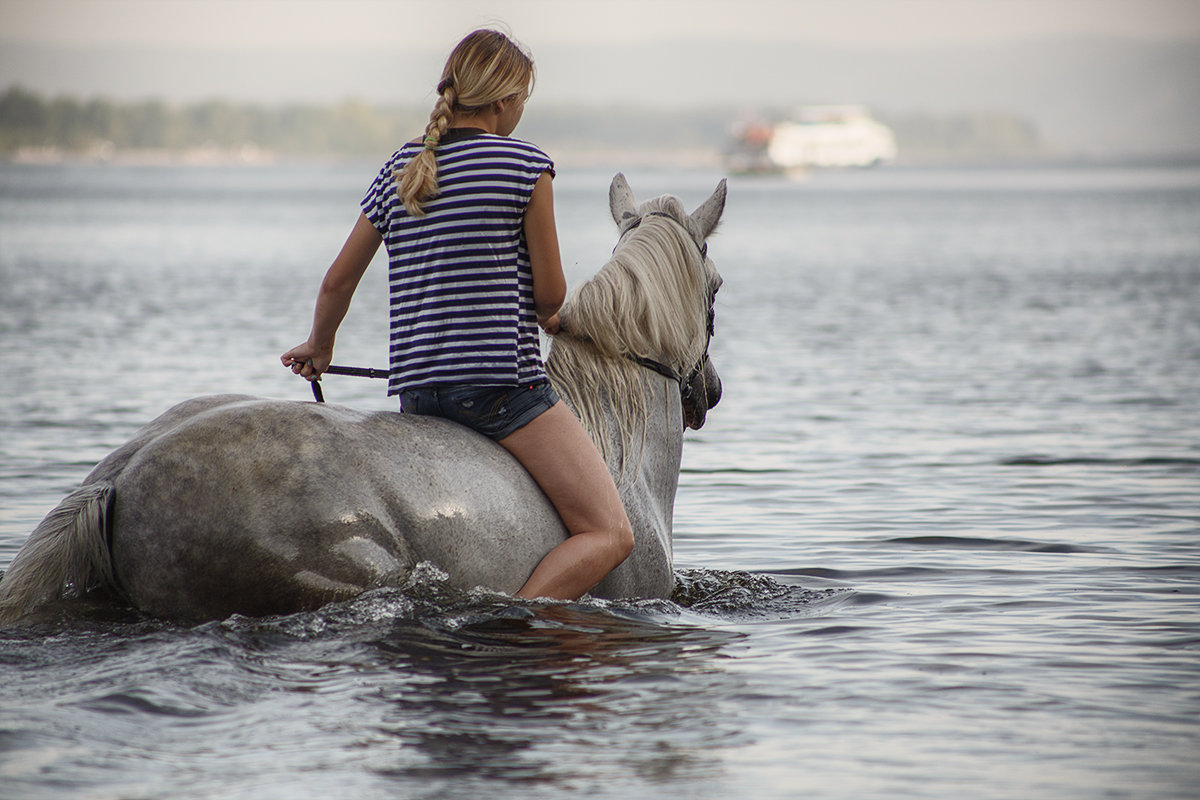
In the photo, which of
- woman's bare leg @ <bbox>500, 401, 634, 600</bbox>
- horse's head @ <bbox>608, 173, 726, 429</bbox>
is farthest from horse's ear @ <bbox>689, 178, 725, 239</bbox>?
woman's bare leg @ <bbox>500, 401, 634, 600</bbox>

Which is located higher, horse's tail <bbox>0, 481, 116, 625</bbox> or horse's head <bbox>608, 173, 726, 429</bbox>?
horse's head <bbox>608, 173, 726, 429</bbox>

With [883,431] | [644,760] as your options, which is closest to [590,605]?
[644,760]

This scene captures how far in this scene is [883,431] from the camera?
43.1 ft

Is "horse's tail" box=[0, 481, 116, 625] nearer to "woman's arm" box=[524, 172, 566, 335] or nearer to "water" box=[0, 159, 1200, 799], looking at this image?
"water" box=[0, 159, 1200, 799]

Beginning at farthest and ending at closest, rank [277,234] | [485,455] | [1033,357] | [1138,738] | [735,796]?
[277,234] < [1033,357] < [485,455] < [1138,738] < [735,796]

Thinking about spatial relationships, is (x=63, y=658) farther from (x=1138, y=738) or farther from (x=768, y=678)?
(x=1138, y=738)

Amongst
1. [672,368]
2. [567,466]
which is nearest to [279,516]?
[567,466]

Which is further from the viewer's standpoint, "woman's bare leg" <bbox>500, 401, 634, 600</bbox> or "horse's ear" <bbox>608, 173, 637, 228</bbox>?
"horse's ear" <bbox>608, 173, 637, 228</bbox>

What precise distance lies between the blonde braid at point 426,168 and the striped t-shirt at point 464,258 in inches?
1.6

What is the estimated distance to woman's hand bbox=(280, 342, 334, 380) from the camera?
5461 mm

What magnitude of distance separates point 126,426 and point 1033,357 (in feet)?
40.1

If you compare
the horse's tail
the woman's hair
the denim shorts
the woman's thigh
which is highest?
the woman's hair

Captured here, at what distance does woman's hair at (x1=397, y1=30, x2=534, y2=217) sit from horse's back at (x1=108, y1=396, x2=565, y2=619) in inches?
34.6

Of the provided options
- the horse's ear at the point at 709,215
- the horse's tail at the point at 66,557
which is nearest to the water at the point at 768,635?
the horse's tail at the point at 66,557
